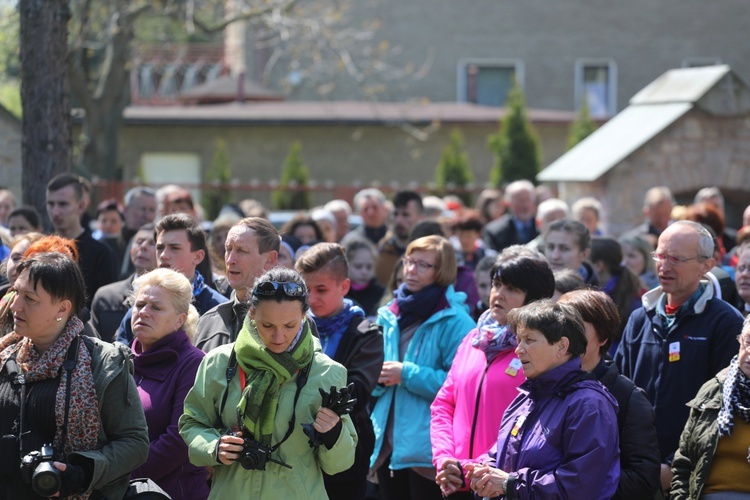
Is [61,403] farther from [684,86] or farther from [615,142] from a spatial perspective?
[684,86]

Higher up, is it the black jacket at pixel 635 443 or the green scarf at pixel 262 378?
the green scarf at pixel 262 378

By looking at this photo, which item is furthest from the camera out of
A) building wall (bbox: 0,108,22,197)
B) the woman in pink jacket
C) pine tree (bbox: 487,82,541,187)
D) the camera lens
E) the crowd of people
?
pine tree (bbox: 487,82,541,187)

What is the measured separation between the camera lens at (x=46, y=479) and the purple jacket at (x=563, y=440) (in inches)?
74.0

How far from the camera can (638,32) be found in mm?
32062

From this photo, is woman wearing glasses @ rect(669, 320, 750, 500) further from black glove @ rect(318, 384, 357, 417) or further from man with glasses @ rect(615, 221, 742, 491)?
black glove @ rect(318, 384, 357, 417)

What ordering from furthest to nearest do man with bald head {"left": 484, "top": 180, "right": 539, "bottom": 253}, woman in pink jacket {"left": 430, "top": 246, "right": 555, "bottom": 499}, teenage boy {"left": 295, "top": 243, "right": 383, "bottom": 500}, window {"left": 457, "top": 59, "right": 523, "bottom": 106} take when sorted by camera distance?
window {"left": 457, "top": 59, "right": 523, "bottom": 106}, man with bald head {"left": 484, "top": 180, "right": 539, "bottom": 253}, teenage boy {"left": 295, "top": 243, "right": 383, "bottom": 500}, woman in pink jacket {"left": 430, "top": 246, "right": 555, "bottom": 499}

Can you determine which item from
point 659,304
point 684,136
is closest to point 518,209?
point 684,136

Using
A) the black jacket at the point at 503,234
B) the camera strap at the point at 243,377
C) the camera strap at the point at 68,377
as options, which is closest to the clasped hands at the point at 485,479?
the camera strap at the point at 243,377

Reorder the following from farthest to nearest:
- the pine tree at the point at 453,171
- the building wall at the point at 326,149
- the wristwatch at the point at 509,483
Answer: the building wall at the point at 326,149, the pine tree at the point at 453,171, the wristwatch at the point at 509,483

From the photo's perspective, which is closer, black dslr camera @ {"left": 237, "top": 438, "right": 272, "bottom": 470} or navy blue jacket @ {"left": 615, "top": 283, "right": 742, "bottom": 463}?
black dslr camera @ {"left": 237, "top": 438, "right": 272, "bottom": 470}

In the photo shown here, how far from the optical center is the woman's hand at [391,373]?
6.00m

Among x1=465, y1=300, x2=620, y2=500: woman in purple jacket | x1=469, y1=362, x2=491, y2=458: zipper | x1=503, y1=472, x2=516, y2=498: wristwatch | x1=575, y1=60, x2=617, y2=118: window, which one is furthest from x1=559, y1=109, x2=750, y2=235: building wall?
x1=575, y1=60, x2=617, y2=118: window

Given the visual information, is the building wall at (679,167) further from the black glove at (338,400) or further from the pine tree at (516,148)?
the pine tree at (516,148)

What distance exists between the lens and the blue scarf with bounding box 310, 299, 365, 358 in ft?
18.3
